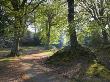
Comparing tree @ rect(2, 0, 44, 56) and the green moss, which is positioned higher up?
tree @ rect(2, 0, 44, 56)

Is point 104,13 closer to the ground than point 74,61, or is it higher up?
higher up

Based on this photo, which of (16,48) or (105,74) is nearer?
(105,74)

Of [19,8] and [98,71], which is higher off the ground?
[19,8]

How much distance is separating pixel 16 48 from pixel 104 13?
56.0 feet

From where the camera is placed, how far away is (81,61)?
27828 mm

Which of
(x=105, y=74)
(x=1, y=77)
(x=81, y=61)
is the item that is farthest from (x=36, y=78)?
(x=81, y=61)

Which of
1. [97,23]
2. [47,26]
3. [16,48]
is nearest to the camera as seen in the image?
[97,23]

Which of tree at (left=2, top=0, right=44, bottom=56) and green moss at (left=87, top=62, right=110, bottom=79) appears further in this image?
tree at (left=2, top=0, right=44, bottom=56)

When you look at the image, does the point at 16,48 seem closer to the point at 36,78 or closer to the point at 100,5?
the point at 100,5

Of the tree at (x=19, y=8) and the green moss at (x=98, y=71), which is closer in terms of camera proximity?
the green moss at (x=98, y=71)

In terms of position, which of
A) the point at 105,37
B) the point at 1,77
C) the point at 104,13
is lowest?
the point at 1,77

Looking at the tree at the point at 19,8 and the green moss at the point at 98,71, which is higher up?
the tree at the point at 19,8

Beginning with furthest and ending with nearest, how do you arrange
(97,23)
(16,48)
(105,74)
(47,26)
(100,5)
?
(47,26) → (100,5) → (16,48) → (97,23) → (105,74)

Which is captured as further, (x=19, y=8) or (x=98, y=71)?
(x=19, y=8)
